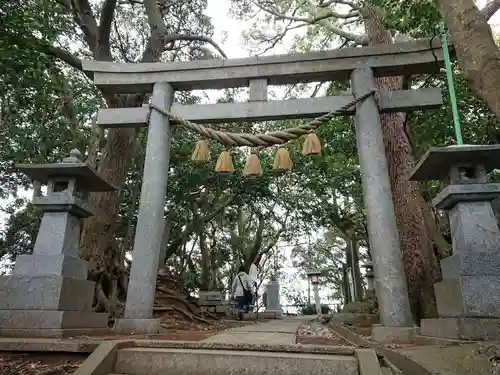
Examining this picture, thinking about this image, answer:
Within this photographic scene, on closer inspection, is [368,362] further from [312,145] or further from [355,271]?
[355,271]

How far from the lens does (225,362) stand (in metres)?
2.83

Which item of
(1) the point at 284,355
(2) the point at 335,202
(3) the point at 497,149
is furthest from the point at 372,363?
(2) the point at 335,202

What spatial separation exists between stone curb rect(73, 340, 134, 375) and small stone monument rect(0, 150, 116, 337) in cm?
137

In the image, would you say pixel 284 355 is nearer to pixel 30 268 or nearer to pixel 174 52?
pixel 30 268

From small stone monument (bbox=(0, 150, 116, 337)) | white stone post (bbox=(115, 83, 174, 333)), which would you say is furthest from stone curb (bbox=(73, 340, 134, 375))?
white stone post (bbox=(115, 83, 174, 333))

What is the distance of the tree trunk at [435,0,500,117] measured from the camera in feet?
10.3

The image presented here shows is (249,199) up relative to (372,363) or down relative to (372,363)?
up

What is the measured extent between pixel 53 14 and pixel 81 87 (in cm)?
379

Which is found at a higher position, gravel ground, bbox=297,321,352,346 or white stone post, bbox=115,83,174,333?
white stone post, bbox=115,83,174,333

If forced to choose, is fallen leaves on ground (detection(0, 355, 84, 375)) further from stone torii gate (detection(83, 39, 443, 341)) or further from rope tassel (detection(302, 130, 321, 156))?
rope tassel (detection(302, 130, 321, 156))

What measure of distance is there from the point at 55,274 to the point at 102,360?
6.40 feet

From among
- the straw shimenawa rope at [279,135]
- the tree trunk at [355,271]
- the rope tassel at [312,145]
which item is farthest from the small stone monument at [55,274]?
the tree trunk at [355,271]

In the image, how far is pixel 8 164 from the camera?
13094 millimetres

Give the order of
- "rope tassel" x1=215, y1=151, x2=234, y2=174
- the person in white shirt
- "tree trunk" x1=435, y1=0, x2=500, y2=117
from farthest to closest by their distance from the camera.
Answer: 1. the person in white shirt
2. "rope tassel" x1=215, y1=151, x2=234, y2=174
3. "tree trunk" x1=435, y1=0, x2=500, y2=117
